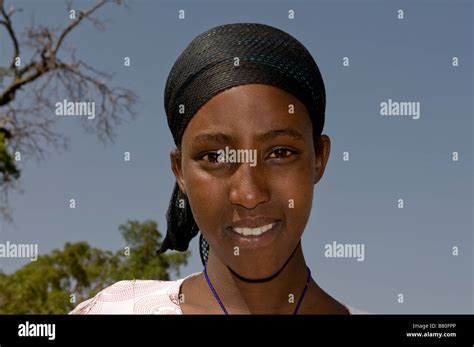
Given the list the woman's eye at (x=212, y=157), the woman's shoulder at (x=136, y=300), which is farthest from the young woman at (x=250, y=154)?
the woman's shoulder at (x=136, y=300)

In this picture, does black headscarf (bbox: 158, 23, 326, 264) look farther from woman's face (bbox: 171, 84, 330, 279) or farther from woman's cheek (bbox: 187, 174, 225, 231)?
woman's cheek (bbox: 187, 174, 225, 231)

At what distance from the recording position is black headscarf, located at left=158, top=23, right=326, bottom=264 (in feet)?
8.18

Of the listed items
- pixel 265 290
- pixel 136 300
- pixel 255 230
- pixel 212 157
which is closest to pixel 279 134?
pixel 212 157

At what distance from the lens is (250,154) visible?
2469 millimetres

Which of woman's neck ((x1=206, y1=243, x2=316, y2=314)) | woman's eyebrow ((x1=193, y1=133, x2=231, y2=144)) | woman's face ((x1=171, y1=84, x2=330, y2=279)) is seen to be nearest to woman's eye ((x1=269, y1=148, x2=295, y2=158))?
woman's face ((x1=171, y1=84, x2=330, y2=279))

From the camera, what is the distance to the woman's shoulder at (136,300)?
2816mm

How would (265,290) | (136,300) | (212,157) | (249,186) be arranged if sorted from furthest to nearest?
(136,300)
(265,290)
(212,157)
(249,186)

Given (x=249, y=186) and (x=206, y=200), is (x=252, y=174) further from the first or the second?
(x=206, y=200)

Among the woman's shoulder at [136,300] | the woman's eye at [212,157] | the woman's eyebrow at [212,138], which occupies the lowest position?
the woman's shoulder at [136,300]

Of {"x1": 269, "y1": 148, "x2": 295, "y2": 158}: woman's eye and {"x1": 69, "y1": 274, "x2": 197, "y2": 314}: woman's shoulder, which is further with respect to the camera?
{"x1": 69, "y1": 274, "x2": 197, "y2": 314}: woman's shoulder

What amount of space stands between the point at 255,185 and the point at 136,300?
34.3 inches

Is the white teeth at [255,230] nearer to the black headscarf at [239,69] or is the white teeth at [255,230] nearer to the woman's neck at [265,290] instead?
the woman's neck at [265,290]
